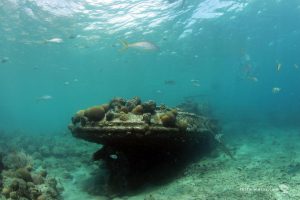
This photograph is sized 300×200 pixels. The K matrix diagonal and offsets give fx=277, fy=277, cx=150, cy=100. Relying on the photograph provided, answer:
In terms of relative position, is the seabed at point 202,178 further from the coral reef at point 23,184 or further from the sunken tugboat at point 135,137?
the sunken tugboat at point 135,137

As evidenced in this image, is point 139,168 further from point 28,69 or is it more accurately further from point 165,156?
point 28,69

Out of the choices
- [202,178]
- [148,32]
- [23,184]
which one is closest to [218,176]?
[202,178]

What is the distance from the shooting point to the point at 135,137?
7.88 metres

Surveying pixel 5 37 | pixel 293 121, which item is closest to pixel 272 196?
pixel 293 121

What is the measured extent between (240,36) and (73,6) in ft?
71.0

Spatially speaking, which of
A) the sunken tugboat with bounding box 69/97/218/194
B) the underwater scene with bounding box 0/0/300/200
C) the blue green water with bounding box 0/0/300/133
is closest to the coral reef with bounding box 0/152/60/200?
the underwater scene with bounding box 0/0/300/200

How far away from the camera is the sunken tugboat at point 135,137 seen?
7.97m

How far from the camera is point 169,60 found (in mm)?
47875

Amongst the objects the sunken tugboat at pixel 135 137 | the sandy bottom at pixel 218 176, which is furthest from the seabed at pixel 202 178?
the sunken tugboat at pixel 135 137

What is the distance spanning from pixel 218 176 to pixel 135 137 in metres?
3.04

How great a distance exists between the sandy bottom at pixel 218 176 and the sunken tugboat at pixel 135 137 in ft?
2.25

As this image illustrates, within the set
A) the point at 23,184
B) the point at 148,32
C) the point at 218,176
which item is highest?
the point at 148,32

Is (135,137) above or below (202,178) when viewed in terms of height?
above

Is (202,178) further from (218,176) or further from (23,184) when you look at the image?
(23,184)
